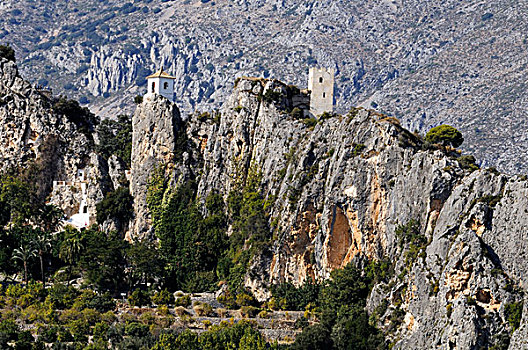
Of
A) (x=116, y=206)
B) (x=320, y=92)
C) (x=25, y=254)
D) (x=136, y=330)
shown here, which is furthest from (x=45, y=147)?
(x=136, y=330)

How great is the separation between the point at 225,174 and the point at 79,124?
22.3 metres

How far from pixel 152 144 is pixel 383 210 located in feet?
107

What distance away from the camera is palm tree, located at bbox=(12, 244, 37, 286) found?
4414 inches

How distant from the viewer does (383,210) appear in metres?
105

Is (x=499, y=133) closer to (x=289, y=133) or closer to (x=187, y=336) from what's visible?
(x=289, y=133)

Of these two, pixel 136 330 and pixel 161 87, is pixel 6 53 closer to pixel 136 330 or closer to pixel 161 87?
pixel 161 87

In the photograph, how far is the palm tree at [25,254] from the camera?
368 feet

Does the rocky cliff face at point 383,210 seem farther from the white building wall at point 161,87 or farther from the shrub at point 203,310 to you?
the shrub at point 203,310

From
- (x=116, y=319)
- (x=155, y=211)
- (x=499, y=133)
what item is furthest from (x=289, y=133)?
(x=499, y=133)

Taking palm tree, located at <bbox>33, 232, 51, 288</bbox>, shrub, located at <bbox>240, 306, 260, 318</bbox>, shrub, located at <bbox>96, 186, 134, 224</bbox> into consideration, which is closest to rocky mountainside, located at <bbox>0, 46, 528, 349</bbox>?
shrub, located at <bbox>96, 186, 134, 224</bbox>

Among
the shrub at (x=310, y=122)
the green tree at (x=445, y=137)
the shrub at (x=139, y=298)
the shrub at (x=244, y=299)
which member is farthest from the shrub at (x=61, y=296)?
the green tree at (x=445, y=137)

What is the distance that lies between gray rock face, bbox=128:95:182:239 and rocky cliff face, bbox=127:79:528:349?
58cm

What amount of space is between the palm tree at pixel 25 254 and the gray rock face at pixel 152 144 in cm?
1416

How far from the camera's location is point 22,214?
124 meters
